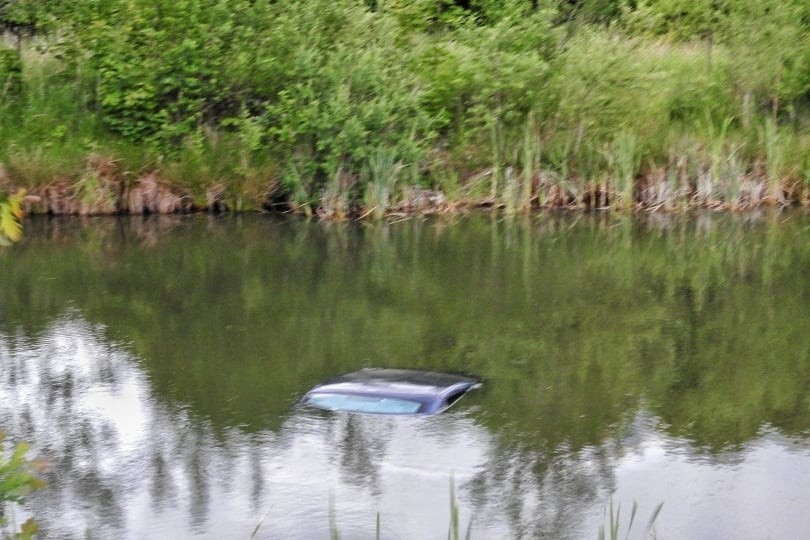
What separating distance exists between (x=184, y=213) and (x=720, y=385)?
849cm

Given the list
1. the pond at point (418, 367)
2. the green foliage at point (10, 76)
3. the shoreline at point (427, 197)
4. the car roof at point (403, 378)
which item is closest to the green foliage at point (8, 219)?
the pond at point (418, 367)

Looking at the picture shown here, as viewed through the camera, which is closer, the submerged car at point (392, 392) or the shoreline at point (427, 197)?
the submerged car at point (392, 392)

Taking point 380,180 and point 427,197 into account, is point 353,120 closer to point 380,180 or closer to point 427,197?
point 380,180

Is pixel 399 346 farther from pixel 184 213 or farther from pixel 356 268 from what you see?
pixel 184 213

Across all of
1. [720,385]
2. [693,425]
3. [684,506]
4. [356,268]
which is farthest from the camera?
[356,268]

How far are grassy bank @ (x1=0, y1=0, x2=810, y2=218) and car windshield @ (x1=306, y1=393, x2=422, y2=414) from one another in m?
7.45

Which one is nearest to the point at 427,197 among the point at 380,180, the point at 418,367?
the point at 380,180

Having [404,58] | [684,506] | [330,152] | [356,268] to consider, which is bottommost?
[684,506]

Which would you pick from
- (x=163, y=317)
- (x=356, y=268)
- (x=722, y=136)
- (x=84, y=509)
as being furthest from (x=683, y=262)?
(x=84, y=509)

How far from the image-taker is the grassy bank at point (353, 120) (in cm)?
1452

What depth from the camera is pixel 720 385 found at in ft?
24.5

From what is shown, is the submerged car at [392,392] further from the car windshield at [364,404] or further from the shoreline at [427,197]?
the shoreline at [427,197]

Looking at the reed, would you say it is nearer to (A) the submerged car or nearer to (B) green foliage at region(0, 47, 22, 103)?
(B) green foliage at region(0, 47, 22, 103)

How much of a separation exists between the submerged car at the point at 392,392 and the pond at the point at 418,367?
0.12 m
